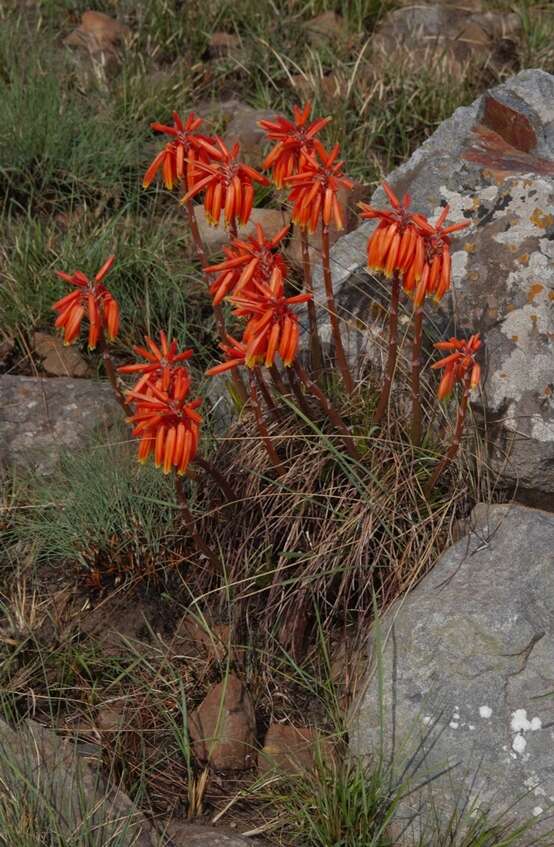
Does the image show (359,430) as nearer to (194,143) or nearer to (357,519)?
(357,519)

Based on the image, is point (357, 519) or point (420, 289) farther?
point (357, 519)

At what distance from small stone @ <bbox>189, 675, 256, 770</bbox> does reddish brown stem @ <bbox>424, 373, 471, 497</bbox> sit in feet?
2.96

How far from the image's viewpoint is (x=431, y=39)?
19.3 ft

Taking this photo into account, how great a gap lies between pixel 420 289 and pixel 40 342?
2008 mm

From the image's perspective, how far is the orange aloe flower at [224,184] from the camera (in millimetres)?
2971

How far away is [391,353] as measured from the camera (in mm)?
3205

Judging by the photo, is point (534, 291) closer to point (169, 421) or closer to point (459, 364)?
point (459, 364)

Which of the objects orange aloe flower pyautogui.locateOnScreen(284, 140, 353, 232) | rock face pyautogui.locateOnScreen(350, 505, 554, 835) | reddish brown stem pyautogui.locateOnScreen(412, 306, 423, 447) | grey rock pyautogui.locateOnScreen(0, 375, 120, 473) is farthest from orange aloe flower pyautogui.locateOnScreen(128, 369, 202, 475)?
grey rock pyautogui.locateOnScreen(0, 375, 120, 473)

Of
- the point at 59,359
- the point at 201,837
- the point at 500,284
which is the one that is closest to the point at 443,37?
the point at 500,284

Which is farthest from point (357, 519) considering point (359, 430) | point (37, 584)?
point (37, 584)

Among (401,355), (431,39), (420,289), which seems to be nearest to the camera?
(420,289)

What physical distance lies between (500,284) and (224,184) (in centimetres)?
109

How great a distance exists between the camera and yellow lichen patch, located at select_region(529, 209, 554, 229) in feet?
11.8

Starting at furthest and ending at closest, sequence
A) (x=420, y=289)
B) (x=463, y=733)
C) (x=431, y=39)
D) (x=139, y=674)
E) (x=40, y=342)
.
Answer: (x=431, y=39)
(x=40, y=342)
(x=139, y=674)
(x=463, y=733)
(x=420, y=289)
